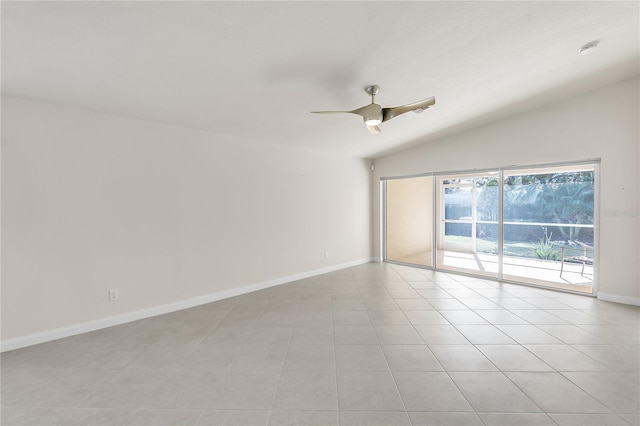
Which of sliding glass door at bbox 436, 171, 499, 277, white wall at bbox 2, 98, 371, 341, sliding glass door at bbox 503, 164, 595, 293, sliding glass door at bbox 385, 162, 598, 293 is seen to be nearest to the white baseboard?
white wall at bbox 2, 98, 371, 341

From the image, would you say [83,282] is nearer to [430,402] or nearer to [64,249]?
[64,249]

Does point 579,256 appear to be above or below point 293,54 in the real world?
below

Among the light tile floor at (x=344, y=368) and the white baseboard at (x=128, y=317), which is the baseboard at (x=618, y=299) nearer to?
the light tile floor at (x=344, y=368)

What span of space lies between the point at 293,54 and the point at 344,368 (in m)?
2.64

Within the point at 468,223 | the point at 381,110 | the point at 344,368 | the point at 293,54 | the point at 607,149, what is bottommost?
the point at 344,368

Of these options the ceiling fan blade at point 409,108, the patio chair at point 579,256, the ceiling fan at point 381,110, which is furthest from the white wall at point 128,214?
the patio chair at point 579,256

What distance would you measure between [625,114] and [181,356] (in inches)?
236

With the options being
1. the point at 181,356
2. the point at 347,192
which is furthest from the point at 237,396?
the point at 347,192

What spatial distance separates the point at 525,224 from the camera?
4301mm

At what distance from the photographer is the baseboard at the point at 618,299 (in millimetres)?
3299

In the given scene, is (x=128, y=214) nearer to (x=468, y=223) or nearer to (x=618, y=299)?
(x=468, y=223)

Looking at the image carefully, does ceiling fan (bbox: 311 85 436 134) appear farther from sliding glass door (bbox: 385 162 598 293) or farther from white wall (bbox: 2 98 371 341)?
sliding glass door (bbox: 385 162 598 293)

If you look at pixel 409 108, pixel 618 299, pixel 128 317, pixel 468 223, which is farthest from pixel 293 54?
pixel 468 223

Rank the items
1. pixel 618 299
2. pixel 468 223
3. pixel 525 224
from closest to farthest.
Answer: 1. pixel 618 299
2. pixel 525 224
3. pixel 468 223
